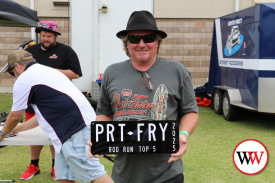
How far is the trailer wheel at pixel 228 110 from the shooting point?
896 centimetres

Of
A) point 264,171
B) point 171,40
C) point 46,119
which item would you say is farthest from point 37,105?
point 171,40

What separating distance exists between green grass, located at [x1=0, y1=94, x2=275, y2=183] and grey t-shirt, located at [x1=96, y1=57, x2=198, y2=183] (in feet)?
8.62

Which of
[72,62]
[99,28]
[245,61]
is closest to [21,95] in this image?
[72,62]

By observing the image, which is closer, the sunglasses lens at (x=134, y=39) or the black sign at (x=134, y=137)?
Answer: the black sign at (x=134, y=137)

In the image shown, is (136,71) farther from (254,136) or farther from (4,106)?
(4,106)

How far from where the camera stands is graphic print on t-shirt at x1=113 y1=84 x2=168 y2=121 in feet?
7.30

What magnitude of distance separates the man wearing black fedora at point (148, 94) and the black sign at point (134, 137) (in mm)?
106

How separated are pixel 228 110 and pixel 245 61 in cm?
130

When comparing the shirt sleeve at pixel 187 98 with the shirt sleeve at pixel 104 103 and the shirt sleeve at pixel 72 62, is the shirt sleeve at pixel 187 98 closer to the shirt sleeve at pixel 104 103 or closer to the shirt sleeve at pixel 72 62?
the shirt sleeve at pixel 104 103

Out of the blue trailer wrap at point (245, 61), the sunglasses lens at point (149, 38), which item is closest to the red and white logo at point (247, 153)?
the sunglasses lens at point (149, 38)

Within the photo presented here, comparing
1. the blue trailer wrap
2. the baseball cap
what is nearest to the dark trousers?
the baseball cap

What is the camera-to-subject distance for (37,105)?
3.49 meters

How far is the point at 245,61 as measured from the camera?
27.4 ft

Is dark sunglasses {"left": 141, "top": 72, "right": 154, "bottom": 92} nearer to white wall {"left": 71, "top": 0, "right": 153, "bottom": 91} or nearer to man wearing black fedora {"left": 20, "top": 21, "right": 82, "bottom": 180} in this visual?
man wearing black fedora {"left": 20, "top": 21, "right": 82, "bottom": 180}
